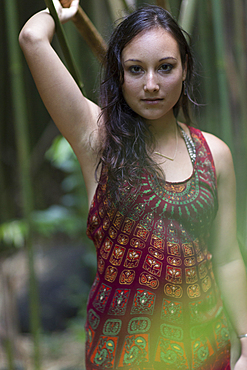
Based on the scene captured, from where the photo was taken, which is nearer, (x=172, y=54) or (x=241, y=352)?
(x=172, y=54)

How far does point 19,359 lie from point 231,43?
1532 millimetres

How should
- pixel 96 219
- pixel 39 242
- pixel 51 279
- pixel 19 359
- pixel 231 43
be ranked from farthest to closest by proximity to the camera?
pixel 39 242 → pixel 51 279 → pixel 19 359 → pixel 96 219 → pixel 231 43

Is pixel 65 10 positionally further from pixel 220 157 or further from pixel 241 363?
pixel 241 363

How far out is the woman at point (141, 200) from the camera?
63 centimetres

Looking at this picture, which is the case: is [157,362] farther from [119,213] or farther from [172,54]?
[172,54]

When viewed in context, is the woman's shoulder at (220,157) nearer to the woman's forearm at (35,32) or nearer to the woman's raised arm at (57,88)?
the woman's raised arm at (57,88)

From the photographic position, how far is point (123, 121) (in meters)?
0.68

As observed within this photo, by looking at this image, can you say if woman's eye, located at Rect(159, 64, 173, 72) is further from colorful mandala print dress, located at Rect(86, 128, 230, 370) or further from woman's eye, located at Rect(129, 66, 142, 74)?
colorful mandala print dress, located at Rect(86, 128, 230, 370)

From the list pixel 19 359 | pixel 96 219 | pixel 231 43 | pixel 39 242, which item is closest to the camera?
pixel 231 43

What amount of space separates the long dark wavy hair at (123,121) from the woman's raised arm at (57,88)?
0.03m

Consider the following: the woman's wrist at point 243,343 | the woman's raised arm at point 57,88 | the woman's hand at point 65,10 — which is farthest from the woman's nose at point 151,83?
the woman's wrist at point 243,343

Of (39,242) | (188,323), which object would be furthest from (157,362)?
(39,242)

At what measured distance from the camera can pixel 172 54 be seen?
0.62m

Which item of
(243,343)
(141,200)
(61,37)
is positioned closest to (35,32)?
(61,37)
